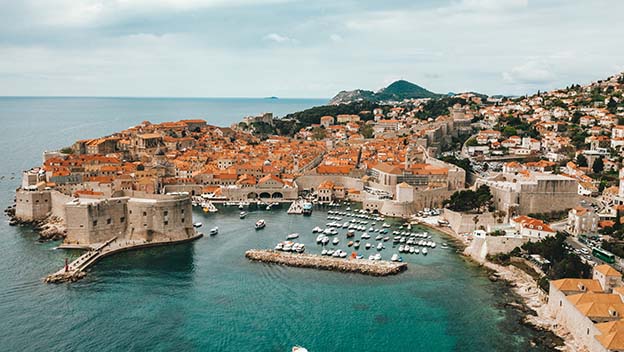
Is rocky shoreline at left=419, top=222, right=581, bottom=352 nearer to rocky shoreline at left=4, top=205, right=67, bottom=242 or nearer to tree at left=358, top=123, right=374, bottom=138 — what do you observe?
rocky shoreline at left=4, top=205, right=67, bottom=242

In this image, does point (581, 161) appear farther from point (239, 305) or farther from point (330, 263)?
A: point (239, 305)

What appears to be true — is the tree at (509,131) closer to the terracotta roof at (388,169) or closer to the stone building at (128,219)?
the terracotta roof at (388,169)

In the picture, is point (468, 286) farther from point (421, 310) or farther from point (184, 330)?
point (184, 330)

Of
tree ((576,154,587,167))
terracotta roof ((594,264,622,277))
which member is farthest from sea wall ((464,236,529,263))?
tree ((576,154,587,167))

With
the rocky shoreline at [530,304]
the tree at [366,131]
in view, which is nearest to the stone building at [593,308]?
the rocky shoreline at [530,304]

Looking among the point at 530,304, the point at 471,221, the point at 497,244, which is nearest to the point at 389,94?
the point at 471,221

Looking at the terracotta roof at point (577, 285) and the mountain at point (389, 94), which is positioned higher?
the mountain at point (389, 94)
